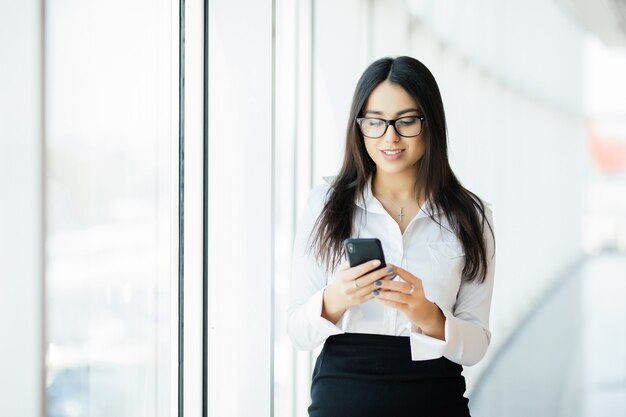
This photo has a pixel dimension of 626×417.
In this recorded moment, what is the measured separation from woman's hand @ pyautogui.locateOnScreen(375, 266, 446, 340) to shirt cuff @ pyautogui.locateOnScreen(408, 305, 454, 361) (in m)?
0.03

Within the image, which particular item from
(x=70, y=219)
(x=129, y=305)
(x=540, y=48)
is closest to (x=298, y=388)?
(x=129, y=305)

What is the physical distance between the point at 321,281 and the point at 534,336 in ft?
17.8

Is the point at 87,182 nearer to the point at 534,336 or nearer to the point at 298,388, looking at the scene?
the point at 298,388

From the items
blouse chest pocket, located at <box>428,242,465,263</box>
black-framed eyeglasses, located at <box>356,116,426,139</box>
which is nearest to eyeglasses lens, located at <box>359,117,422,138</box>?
black-framed eyeglasses, located at <box>356,116,426,139</box>

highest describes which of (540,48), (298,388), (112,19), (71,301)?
(540,48)

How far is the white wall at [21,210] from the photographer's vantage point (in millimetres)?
1258

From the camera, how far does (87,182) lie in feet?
5.27

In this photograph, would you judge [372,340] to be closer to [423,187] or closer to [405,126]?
[423,187]

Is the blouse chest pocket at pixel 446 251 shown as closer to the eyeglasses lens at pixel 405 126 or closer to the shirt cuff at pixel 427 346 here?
the shirt cuff at pixel 427 346

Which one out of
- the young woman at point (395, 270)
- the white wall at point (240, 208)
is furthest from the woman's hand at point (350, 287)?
the white wall at point (240, 208)

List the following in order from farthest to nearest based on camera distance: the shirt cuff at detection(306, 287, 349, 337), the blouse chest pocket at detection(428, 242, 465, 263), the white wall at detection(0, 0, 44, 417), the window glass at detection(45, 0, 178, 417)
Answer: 1. the blouse chest pocket at detection(428, 242, 465, 263)
2. the shirt cuff at detection(306, 287, 349, 337)
3. the window glass at detection(45, 0, 178, 417)
4. the white wall at detection(0, 0, 44, 417)

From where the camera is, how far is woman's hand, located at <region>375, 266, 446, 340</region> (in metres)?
1.52

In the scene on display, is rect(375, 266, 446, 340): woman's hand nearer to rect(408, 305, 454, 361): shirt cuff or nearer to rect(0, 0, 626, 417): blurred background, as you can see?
rect(408, 305, 454, 361): shirt cuff

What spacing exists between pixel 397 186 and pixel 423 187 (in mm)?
80
